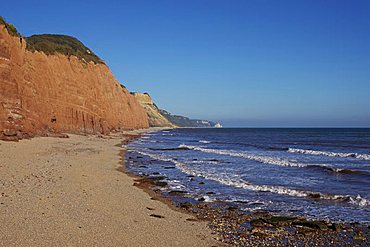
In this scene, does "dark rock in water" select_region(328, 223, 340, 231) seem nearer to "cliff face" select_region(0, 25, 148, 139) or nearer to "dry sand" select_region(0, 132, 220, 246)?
"dry sand" select_region(0, 132, 220, 246)

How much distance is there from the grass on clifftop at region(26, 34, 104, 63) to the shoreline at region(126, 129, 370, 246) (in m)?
39.4

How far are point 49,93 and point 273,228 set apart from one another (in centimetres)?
3946

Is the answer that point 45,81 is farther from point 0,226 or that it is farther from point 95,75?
point 0,226

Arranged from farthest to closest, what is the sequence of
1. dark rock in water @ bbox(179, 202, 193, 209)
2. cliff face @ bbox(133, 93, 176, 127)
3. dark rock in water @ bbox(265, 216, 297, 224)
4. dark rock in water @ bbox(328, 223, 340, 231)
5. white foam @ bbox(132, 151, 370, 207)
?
1. cliff face @ bbox(133, 93, 176, 127)
2. white foam @ bbox(132, 151, 370, 207)
3. dark rock in water @ bbox(179, 202, 193, 209)
4. dark rock in water @ bbox(265, 216, 297, 224)
5. dark rock in water @ bbox(328, 223, 340, 231)

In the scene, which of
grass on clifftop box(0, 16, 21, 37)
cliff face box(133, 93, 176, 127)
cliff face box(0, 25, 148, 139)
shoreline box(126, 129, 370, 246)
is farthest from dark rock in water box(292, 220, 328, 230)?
cliff face box(133, 93, 176, 127)

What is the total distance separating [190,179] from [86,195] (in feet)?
25.0

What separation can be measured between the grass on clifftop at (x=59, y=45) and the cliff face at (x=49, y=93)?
1391 mm

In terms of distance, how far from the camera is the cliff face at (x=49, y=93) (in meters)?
29.8

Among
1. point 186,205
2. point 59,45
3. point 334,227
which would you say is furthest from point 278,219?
point 59,45

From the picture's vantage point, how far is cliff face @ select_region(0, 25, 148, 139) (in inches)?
1173

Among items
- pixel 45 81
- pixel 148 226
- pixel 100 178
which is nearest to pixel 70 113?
pixel 45 81

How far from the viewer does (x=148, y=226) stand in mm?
9102

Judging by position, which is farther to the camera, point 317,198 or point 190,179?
point 190,179

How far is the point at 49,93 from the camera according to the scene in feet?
140
